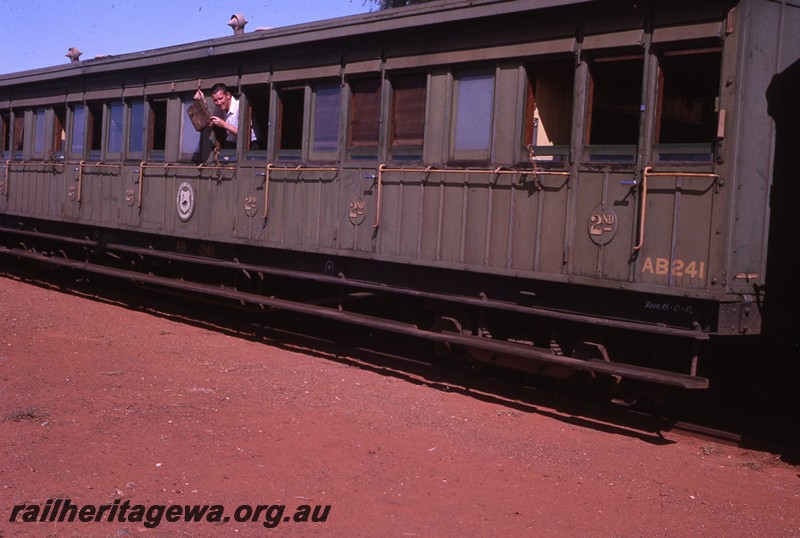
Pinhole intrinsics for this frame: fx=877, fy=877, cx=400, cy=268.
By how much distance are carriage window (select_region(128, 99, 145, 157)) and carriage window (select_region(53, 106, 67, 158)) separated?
8.17 ft

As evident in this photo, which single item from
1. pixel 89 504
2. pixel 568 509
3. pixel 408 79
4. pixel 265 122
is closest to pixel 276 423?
pixel 89 504

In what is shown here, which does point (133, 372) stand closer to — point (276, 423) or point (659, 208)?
point (276, 423)

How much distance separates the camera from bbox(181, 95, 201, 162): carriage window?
12.2 metres

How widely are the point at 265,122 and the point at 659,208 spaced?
19.3 ft

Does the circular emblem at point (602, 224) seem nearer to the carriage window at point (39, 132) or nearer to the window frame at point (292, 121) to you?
the window frame at point (292, 121)

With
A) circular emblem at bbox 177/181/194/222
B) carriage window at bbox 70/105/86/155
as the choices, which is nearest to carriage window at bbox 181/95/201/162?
circular emblem at bbox 177/181/194/222

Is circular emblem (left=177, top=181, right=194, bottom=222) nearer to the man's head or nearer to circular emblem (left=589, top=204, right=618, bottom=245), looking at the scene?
the man's head

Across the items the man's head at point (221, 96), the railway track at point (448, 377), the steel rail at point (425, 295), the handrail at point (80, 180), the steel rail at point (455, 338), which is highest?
the man's head at point (221, 96)

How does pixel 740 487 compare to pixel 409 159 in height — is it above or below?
below

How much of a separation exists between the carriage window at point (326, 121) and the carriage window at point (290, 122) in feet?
0.87

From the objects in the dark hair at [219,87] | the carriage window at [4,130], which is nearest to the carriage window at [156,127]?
the dark hair at [219,87]

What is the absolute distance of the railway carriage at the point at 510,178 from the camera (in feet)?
22.8

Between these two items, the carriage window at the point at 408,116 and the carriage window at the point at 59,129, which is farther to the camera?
the carriage window at the point at 59,129

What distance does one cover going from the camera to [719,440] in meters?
7.27
